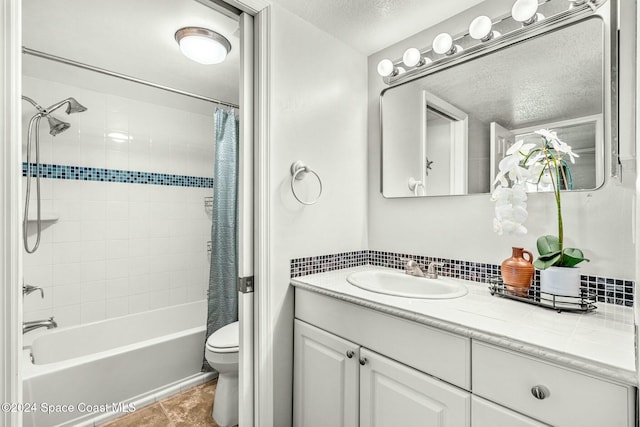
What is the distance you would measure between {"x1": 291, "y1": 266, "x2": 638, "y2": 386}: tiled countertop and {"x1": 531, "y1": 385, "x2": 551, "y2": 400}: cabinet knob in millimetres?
82

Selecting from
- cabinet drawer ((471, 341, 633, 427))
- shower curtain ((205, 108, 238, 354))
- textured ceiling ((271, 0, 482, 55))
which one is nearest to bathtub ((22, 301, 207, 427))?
shower curtain ((205, 108, 238, 354))

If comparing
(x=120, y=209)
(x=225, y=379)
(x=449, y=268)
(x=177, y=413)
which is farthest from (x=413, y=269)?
(x=120, y=209)

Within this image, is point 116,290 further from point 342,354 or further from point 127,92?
point 342,354

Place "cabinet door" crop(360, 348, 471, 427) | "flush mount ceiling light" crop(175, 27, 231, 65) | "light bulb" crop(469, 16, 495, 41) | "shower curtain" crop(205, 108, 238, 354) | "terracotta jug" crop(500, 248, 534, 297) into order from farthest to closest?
"shower curtain" crop(205, 108, 238, 354) → "flush mount ceiling light" crop(175, 27, 231, 65) → "light bulb" crop(469, 16, 495, 41) → "terracotta jug" crop(500, 248, 534, 297) → "cabinet door" crop(360, 348, 471, 427)

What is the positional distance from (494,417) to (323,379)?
700 millimetres

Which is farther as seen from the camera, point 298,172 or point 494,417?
point 298,172

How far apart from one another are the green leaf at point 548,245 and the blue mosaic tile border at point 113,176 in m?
2.70

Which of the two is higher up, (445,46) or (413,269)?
(445,46)

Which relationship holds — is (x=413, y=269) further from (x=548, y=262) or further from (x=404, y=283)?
(x=548, y=262)

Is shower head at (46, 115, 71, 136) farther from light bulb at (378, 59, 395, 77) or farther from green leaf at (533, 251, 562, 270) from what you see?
green leaf at (533, 251, 562, 270)

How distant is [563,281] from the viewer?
3.40 feet

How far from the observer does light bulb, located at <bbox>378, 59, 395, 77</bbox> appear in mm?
1684

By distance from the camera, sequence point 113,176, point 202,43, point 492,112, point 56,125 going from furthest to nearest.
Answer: point 113,176 < point 56,125 < point 202,43 < point 492,112

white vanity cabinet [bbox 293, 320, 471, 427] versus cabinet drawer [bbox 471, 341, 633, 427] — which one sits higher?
cabinet drawer [bbox 471, 341, 633, 427]
